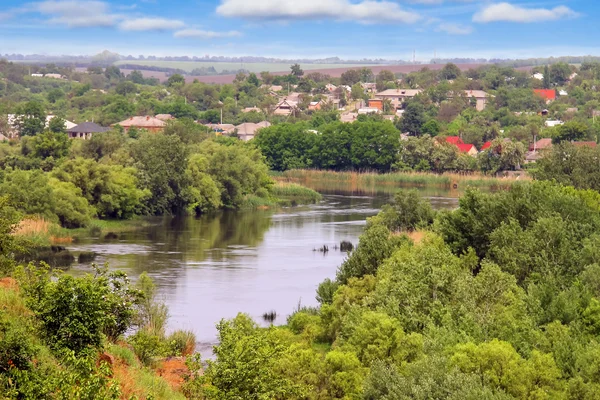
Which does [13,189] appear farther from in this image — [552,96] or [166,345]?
[552,96]

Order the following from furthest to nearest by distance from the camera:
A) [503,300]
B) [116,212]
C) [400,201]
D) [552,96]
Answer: [552,96]
[116,212]
[400,201]
[503,300]

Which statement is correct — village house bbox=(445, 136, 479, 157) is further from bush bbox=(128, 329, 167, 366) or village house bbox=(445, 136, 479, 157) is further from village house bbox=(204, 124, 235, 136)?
bush bbox=(128, 329, 167, 366)

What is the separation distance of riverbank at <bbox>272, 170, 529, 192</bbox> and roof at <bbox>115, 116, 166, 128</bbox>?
2229cm

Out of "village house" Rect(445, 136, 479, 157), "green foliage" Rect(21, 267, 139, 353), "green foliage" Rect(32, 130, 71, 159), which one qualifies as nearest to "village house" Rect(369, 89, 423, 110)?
"village house" Rect(445, 136, 479, 157)

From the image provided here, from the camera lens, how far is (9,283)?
2758 cm

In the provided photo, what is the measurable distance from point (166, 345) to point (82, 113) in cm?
11936

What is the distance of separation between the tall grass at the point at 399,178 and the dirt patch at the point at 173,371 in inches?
2369

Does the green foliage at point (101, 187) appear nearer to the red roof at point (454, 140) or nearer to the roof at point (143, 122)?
the roof at point (143, 122)

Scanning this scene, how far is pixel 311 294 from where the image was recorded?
145ft

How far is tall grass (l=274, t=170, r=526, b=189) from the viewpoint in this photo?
303 ft

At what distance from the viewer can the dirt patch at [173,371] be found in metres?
27.1

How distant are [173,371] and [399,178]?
71.0 m

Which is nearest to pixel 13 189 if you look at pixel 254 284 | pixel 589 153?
pixel 254 284

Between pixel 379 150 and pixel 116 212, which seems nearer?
pixel 116 212
